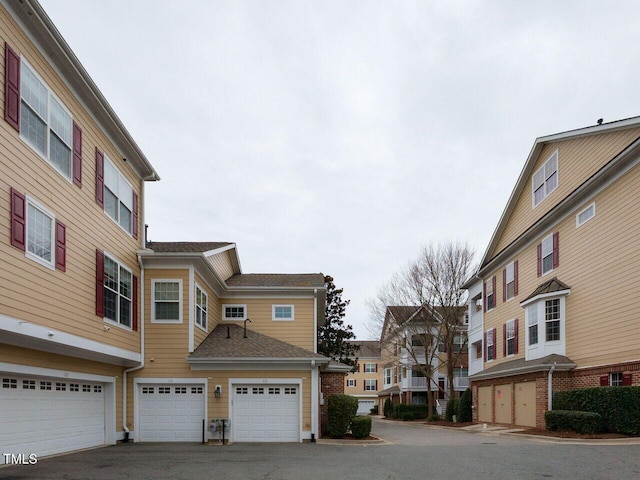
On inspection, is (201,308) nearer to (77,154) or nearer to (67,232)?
(67,232)

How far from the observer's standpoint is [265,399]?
782 inches

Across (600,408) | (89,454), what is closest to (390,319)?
(600,408)

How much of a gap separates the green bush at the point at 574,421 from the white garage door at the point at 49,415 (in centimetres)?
1399

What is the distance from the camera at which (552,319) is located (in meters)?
23.2

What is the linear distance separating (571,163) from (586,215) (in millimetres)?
2498

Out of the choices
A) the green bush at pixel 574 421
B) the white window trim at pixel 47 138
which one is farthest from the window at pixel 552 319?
the white window trim at pixel 47 138

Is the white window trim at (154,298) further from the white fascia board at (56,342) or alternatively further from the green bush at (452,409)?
the green bush at (452,409)

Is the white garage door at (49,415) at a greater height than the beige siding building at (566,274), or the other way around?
the beige siding building at (566,274)

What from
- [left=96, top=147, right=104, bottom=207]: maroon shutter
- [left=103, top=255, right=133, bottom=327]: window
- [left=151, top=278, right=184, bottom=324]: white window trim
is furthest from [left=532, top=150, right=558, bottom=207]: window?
[left=96, top=147, right=104, bottom=207]: maroon shutter

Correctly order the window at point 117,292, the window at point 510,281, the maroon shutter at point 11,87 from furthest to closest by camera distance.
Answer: the window at point 510,281
the window at point 117,292
the maroon shutter at point 11,87

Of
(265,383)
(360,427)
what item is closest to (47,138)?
(265,383)

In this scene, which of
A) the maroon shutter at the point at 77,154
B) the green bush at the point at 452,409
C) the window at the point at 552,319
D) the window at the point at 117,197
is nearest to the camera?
the maroon shutter at the point at 77,154

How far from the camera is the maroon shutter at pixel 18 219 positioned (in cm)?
1148

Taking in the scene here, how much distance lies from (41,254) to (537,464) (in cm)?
1123
